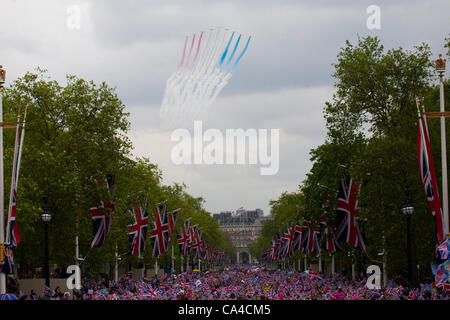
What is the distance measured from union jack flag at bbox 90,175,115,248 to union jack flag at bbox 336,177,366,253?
504 inches

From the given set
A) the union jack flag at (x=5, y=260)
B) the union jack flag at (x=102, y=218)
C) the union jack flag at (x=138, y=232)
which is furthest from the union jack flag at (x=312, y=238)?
the union jack flag at (x=5, y=260)

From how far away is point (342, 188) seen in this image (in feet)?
142

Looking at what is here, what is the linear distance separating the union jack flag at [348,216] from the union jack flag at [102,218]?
42.0ft

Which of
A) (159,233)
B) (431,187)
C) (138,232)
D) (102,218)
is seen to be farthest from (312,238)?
(431,187)

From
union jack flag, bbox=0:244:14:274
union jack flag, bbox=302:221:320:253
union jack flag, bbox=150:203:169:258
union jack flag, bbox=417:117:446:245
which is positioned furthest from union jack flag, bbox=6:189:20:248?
union jack flag, bbox=302:221:320:253

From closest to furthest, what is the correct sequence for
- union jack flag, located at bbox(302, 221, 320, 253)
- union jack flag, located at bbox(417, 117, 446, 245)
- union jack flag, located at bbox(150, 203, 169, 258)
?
1. union jack flag, located at bbox(417, 117, 446, 245)
2. union jack flag, located at bbox(150, 203, 169, 258)
3. union jack flag, located at bbox(302, 221, 320, 253)

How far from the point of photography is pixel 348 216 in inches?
1689

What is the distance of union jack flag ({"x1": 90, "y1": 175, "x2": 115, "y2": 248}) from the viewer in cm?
4069

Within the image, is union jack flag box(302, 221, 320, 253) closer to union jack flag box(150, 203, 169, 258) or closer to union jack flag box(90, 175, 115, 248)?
union jack flag box(150, 203, 169, 258)

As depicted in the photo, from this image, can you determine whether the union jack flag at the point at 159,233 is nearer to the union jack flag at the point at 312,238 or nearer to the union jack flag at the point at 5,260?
the union jack flag at the point at 312,238

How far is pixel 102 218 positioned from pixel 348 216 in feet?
45.0

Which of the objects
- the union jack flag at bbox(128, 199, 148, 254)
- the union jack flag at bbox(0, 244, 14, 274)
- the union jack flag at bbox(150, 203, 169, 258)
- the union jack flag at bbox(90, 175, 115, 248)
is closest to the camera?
the union jack flag at bbox(0, 244, 14, 274)

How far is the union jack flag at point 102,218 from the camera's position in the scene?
1602 inches
